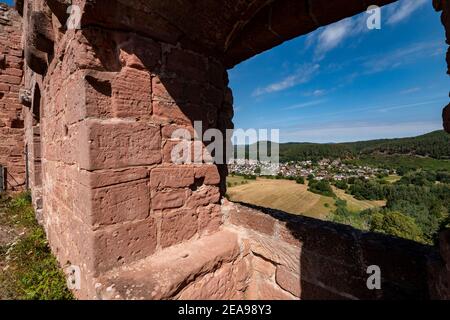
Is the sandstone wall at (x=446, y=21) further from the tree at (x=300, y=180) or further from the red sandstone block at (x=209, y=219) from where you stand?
the tree at (x=300, y=180)

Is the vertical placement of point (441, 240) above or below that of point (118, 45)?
below

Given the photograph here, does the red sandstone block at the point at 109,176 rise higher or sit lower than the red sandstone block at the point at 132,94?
lower

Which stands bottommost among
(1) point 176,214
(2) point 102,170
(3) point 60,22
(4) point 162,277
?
(4) point 162,277

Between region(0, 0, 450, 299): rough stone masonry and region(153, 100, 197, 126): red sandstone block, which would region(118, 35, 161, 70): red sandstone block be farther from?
region(153, 100, 197, 126): red sandstone block

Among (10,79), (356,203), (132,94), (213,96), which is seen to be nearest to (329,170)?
(356,203)

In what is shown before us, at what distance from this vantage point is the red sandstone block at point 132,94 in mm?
1777

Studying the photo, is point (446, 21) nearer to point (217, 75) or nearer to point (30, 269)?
point (217, 75)

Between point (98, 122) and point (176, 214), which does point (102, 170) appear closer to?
point (98, 122)

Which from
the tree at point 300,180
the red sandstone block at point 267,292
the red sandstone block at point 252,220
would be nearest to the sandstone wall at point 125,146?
the red sandstone block at point 252,220

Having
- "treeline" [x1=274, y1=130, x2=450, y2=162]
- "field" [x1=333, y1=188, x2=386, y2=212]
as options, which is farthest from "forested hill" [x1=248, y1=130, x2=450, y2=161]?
"field" [x1=333, y1=188, x2=386, y2=212]

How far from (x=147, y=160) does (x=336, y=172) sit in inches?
1729

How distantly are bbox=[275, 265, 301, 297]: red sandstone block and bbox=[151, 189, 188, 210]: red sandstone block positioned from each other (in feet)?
3.58
